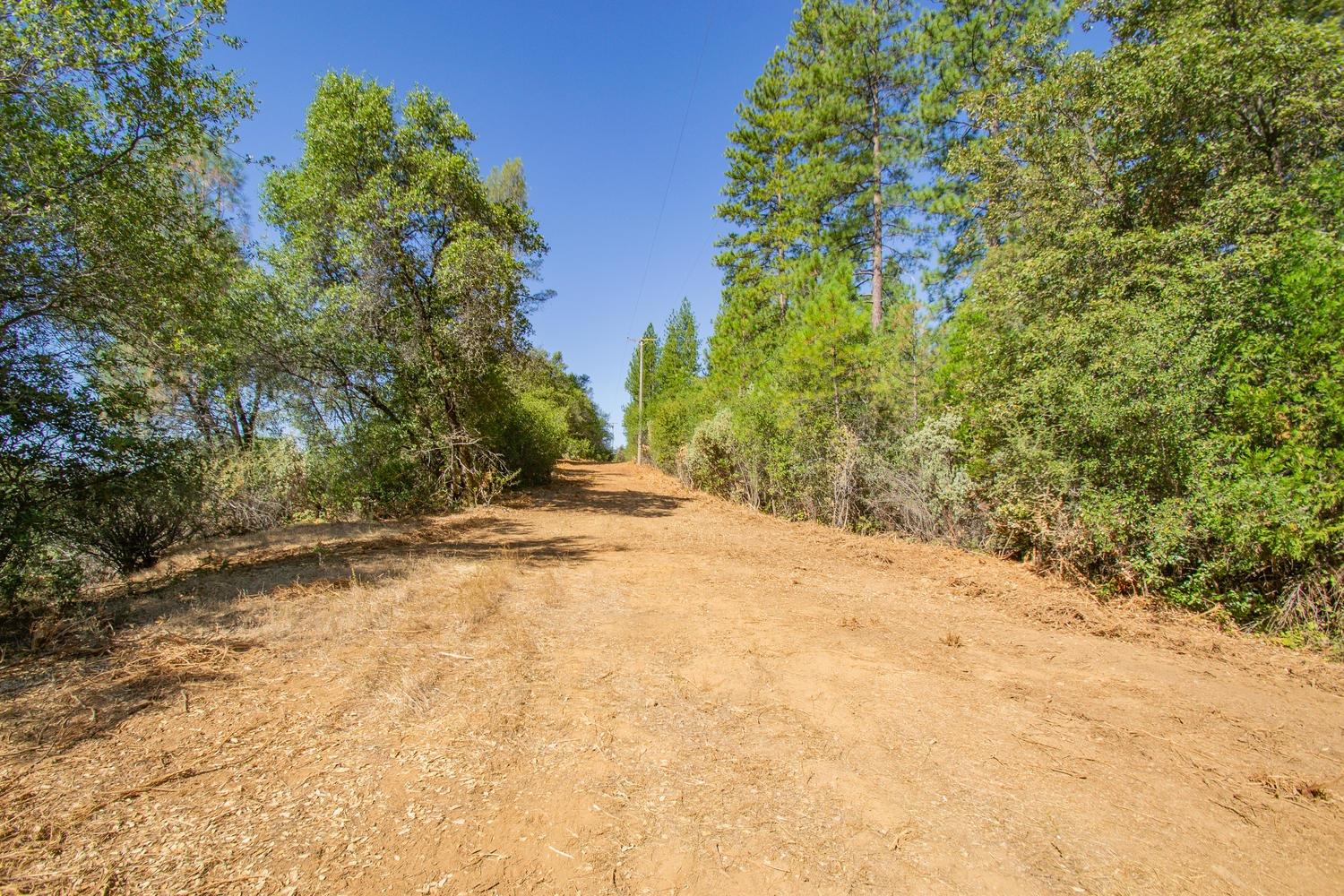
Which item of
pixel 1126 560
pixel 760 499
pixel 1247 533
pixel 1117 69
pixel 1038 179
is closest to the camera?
pixel 1247 533

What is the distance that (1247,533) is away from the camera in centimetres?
447

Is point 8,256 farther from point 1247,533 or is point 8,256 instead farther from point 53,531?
point 1247,533

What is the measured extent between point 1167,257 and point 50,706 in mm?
10546

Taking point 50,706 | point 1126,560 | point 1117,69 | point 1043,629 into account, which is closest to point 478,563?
point 50,706

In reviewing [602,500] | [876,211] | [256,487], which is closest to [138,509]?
[256,487]

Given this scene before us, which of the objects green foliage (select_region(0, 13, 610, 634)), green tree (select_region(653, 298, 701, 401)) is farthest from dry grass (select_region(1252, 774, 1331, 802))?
green tree (select_region(653, 298, 701, 401))

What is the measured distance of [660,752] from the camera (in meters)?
2.72

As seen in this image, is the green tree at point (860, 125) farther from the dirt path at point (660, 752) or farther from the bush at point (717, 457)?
the dirt path at point (660, 752)

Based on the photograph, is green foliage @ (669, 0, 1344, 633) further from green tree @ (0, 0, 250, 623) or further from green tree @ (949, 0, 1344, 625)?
green tree @ (0, 0, 250, 623)

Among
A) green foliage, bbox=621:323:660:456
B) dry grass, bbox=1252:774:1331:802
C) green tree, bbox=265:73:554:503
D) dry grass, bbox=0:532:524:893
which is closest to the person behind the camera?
dry grass, bbox=0:532:524:893

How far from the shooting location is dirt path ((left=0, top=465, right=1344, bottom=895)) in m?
1.97

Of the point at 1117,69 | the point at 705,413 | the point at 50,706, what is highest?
the point at 1117,69

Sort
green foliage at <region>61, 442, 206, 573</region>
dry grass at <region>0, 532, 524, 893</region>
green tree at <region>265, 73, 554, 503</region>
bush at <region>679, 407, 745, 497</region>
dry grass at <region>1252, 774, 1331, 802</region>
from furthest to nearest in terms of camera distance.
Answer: bush at <region>679, 407, 745, 497</region>
green tree at <region>265, 73, 554, 503</region>
green foliage at <region>61, 442, 206, 573</region>
dry grass at <region>1252, 774, 1331, 802</region>
dry grass at <region>0, 532, 524, 893</region>

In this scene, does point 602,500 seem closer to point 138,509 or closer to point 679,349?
point 138,509
